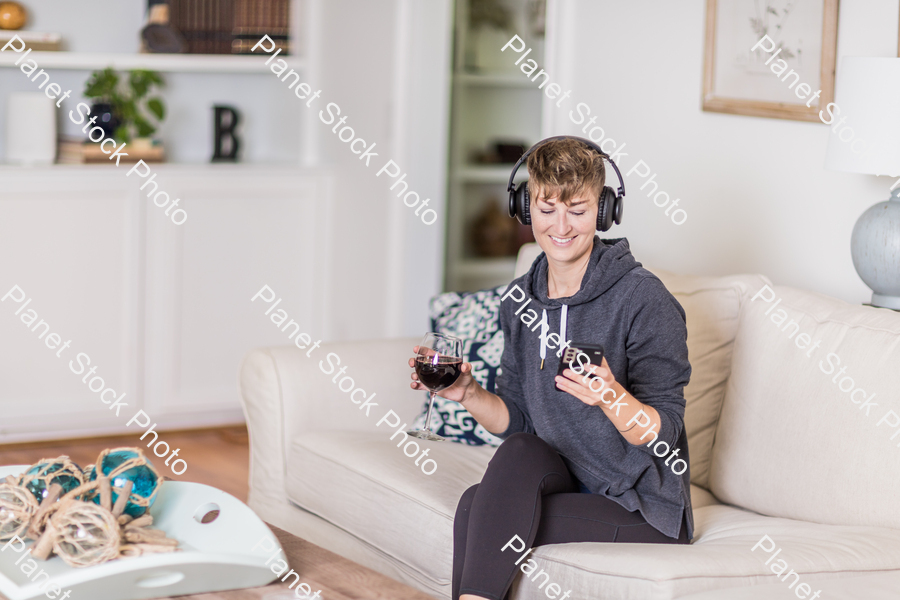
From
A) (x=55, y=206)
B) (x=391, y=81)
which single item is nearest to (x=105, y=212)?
(x=55, y=206)

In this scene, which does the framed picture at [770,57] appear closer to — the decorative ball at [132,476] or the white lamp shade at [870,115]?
the white lamp shade at [870,115]

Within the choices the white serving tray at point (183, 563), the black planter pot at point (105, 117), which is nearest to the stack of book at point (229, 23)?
the black planter pot at point (105, 117)

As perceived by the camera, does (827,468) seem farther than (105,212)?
No

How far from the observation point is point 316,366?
7.96 ft

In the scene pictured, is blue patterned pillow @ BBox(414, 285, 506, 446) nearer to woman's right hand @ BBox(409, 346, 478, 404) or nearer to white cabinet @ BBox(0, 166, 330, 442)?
woman's right hand @ BBox(409, 346, 478, 404)

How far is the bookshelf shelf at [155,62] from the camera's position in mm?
3492

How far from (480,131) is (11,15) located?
1.75m

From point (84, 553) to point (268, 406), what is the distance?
957 mm

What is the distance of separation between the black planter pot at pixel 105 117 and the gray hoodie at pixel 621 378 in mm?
2246

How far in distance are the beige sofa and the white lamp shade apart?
11.1 inches

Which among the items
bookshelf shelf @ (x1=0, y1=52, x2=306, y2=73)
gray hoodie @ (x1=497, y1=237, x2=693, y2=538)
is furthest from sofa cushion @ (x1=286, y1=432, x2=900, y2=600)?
bookshelf shelf @ (x1=0, y1=52, x2=306, y2=73)

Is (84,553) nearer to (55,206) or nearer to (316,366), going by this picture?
(316,366)

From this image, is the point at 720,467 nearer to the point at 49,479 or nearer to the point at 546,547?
the point at 546,547

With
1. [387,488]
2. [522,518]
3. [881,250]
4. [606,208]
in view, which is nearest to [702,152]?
[881,250]
